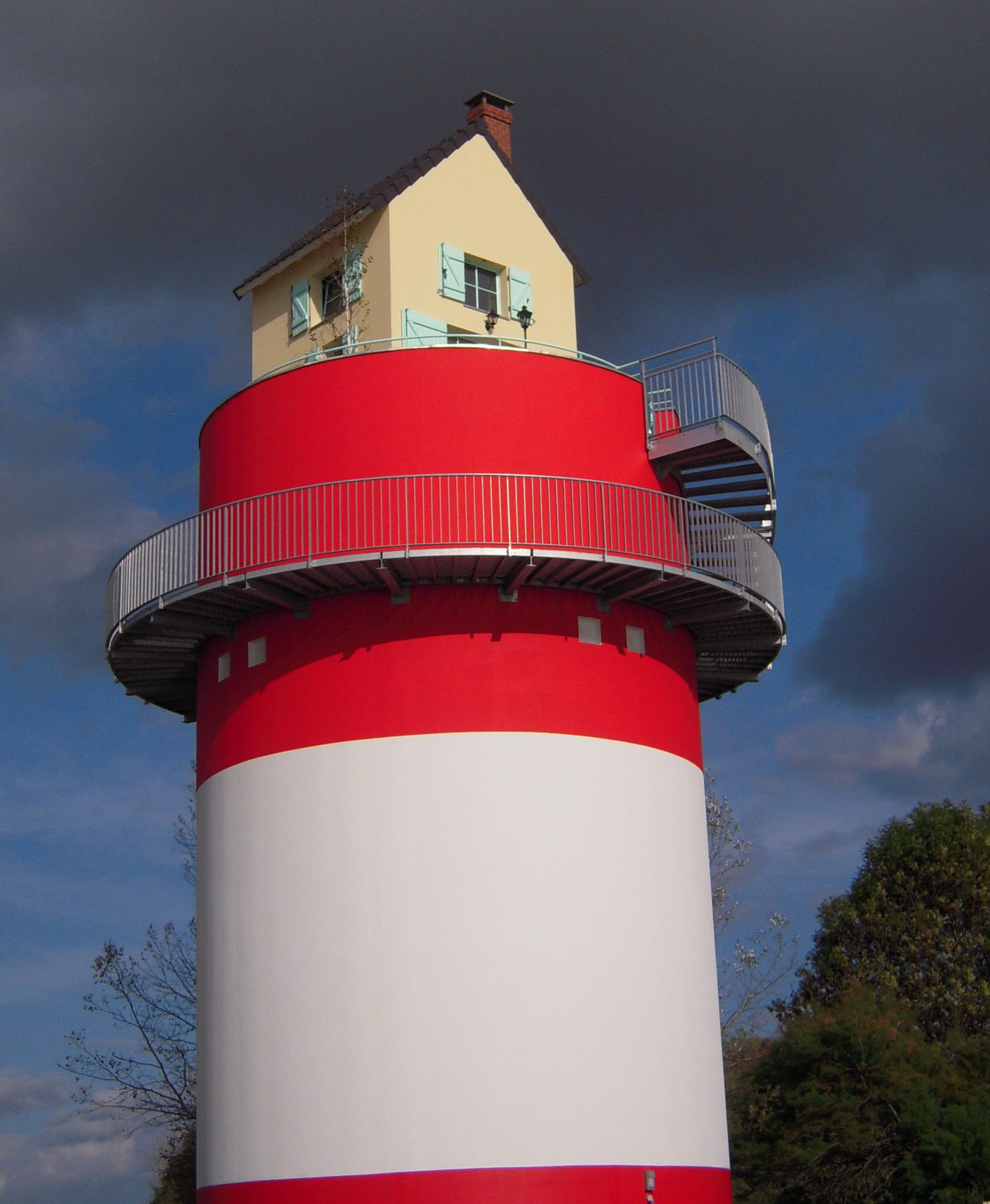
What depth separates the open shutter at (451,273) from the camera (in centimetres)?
2500

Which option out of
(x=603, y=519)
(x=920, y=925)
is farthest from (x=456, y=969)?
(x=920, y=925)

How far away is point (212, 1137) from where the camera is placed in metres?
21.1

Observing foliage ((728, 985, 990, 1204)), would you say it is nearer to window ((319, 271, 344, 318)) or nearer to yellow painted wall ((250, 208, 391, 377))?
yellow painted wall ((250, 208, 391, 377))

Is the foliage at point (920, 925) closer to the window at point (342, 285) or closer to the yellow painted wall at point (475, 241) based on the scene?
the yellow painted wall at point (475, 241)

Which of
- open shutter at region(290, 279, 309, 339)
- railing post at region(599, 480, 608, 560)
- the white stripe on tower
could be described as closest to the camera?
the white stripe on tower

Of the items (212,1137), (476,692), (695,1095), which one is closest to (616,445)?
(476,692)

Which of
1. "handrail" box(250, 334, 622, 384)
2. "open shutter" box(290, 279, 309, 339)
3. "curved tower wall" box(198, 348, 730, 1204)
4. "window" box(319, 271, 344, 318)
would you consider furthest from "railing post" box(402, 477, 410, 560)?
"open shutter" box(290, 279, 309, 339)

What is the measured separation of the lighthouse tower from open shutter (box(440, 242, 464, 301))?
1.45 m

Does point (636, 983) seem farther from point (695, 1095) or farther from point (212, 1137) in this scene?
point (212, 1137)

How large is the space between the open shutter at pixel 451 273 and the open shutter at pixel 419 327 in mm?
685

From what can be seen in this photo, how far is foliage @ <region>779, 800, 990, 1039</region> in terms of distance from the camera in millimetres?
35969

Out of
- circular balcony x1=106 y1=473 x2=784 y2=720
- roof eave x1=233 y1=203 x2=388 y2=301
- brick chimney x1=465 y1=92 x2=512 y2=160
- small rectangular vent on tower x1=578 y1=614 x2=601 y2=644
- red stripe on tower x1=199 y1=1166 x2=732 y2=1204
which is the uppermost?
brick chimney x1=465 y1=92 x2=512 y2=160

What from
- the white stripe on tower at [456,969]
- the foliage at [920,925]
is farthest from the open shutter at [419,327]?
the foliage at [920,925]

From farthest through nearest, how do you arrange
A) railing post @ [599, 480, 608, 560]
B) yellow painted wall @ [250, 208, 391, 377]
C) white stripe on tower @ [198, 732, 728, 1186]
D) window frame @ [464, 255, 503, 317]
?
window frame @ [464, 255, 503, 317] → yellow painted wall @ [250, 208, 391, 377] → railing post @ [599, 480, 608, 560] → white stripe on tower @ [198, 732, 728, 1186]
